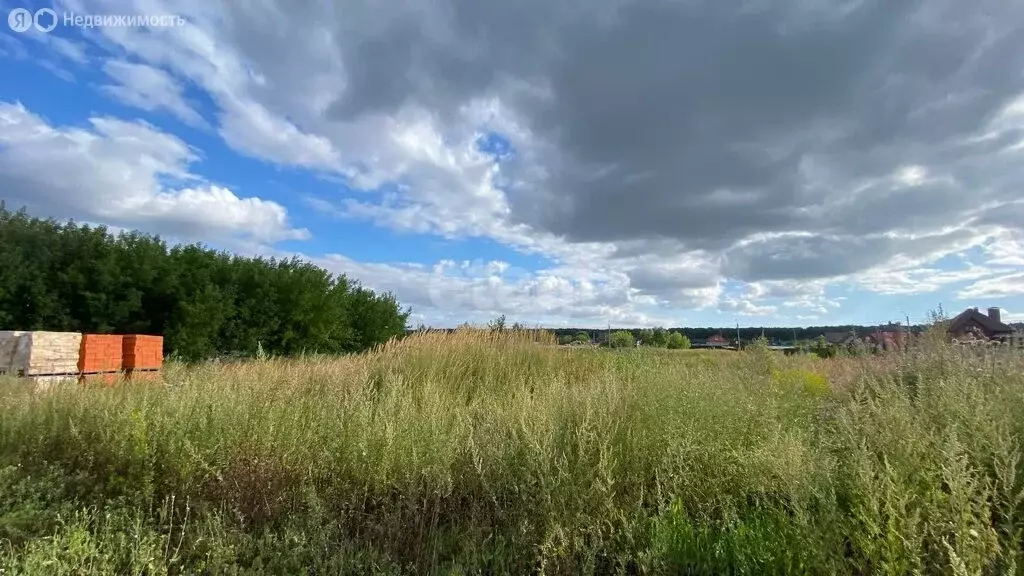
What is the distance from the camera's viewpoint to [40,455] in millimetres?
3674

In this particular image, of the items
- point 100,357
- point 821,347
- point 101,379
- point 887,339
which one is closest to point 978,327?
point 887,339

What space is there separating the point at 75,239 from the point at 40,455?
450 inches

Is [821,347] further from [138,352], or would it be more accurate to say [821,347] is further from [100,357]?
[100,357]

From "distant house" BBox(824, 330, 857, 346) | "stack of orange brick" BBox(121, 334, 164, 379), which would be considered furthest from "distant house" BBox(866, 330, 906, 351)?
"stack of orange brick" BBox(121, 334, 164, 379)

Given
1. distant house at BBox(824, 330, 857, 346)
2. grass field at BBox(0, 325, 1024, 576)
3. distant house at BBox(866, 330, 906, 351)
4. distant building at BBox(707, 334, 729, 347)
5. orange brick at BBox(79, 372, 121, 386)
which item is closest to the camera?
grass field at BBox(0, 325, 1024, 576)

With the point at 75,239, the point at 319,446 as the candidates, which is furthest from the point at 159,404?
the point at 75,239

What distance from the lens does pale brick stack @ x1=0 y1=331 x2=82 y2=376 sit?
5.86 metres

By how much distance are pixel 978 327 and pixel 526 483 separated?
824 cm

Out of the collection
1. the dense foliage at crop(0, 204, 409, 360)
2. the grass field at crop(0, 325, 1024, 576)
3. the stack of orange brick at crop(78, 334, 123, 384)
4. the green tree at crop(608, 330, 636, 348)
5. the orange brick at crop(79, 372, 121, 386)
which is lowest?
the grass field at crop(0, 325, 1024, 576)

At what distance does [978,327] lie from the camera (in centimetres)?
792

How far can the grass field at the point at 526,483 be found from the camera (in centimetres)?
218

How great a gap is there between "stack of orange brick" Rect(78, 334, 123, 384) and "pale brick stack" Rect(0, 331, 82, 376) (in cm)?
15

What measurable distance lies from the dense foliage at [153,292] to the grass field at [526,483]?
8.63 metres

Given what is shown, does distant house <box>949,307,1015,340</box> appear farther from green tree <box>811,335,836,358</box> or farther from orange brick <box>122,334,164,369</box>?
orange brick <box>122,334,164,369</box>
